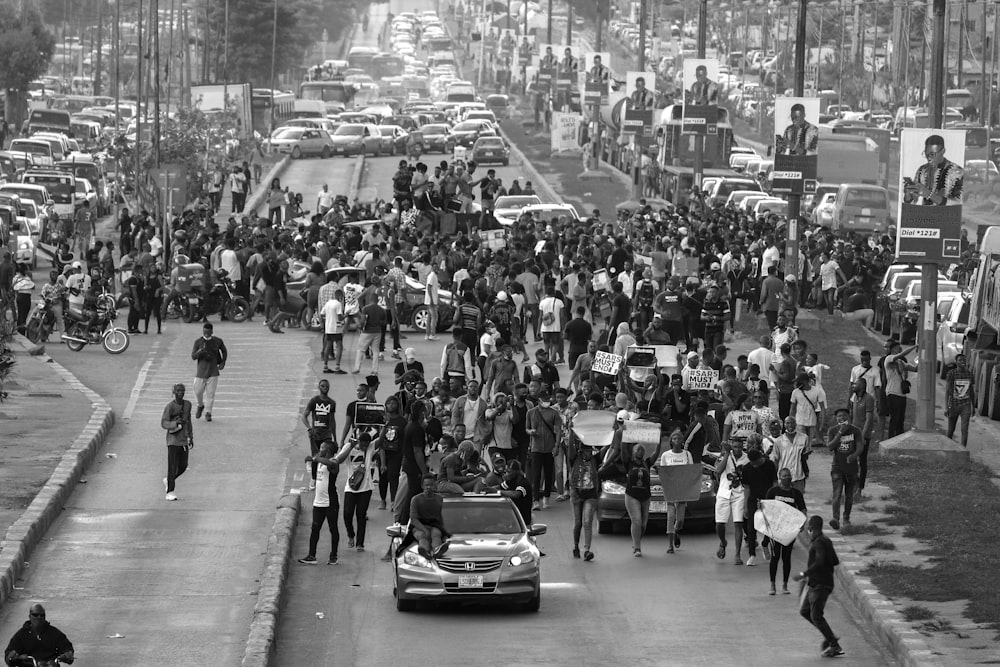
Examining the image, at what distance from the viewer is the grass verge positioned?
20.1 metres

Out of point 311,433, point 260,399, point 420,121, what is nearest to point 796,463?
point 311,433

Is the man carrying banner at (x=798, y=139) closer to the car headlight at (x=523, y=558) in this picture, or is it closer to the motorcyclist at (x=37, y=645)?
the car headlight at (x=523, y=558)

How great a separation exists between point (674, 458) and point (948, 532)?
3.14 m

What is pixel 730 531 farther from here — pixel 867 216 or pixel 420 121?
pixel 420 121

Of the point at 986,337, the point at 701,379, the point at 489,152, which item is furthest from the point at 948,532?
the point at 489,152

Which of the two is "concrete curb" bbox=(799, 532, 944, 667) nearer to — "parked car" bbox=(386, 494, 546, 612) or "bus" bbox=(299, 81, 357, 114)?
"parked car" bbox=(386, 494, 546, 612)

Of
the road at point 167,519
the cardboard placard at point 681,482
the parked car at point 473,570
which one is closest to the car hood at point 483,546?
the parked car at point 473,570

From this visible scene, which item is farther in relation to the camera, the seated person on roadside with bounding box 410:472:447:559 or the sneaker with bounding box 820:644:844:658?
the seated person on roadside with bounding box 410:472:447:559

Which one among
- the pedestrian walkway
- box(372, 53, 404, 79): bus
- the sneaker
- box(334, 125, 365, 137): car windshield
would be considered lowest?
the pedestrian walkway

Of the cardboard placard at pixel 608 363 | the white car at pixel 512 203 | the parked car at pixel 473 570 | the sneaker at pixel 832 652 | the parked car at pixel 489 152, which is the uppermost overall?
the parked car at pixel 489 152

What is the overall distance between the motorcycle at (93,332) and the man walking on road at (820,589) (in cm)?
2127

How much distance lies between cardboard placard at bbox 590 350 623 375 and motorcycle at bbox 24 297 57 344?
13.8 m

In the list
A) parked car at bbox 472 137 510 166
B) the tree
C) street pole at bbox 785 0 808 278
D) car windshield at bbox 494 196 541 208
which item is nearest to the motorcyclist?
street pole at bbox 785 0 808 278

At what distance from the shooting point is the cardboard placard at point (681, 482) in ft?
74.4
